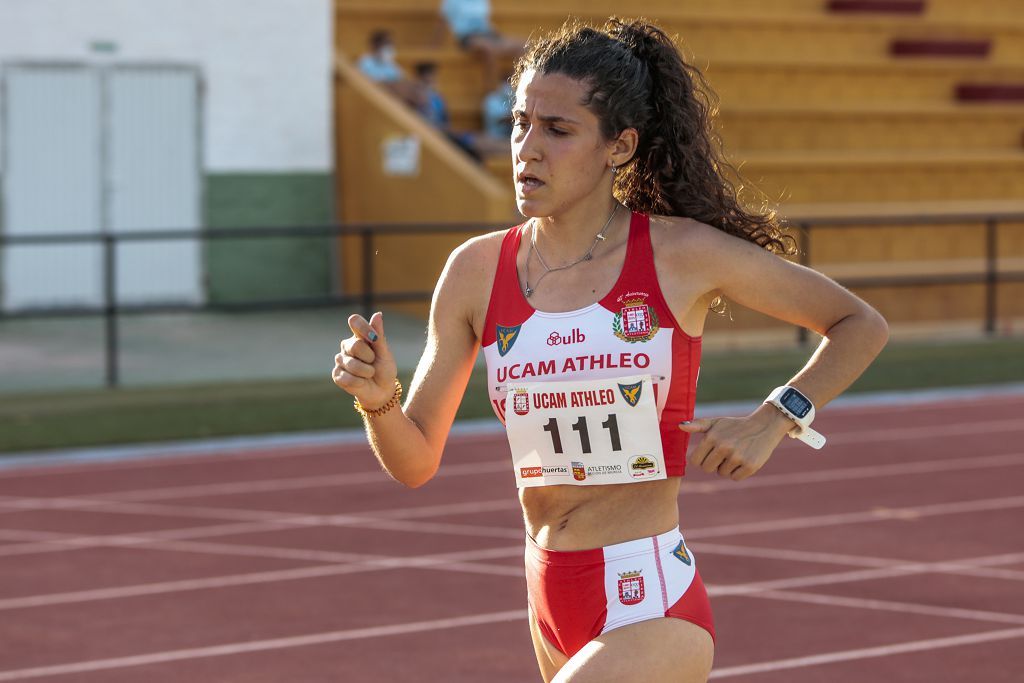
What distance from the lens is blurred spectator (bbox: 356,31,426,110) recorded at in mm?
18125

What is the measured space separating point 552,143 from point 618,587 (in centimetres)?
86

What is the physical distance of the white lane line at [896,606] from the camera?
251 inches

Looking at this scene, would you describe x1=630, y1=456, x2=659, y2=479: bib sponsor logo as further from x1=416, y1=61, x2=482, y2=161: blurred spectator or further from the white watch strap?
x1=416, y1=61, x2=482, y2=161: blurred spectator

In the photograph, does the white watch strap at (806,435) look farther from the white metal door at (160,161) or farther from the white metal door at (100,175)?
the white metal door at (160,161)

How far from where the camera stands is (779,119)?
20.0 metres

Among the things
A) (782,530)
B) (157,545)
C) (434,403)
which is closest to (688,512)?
(782,530)

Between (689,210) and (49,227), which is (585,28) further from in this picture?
(49,227)

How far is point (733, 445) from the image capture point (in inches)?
119

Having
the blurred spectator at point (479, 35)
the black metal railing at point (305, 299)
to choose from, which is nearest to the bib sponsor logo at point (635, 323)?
the black metal railing at point (305, 299)

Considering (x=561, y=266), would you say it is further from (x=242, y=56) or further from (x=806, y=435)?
(x=242, y=56)

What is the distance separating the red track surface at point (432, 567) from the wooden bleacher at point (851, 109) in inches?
315

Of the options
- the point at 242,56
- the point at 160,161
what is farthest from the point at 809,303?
the point at 242,56

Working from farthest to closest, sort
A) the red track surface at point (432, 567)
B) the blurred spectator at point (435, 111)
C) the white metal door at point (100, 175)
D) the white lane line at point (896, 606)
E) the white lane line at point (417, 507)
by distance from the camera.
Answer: the blurred spectator at point (435, 111)
the white metal door at point (100, 175)
the white lane line at point (417, 507)
the white lane line at point (896, 606)
the red track surface at point (432, 567)

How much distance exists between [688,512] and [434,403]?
5.04m
